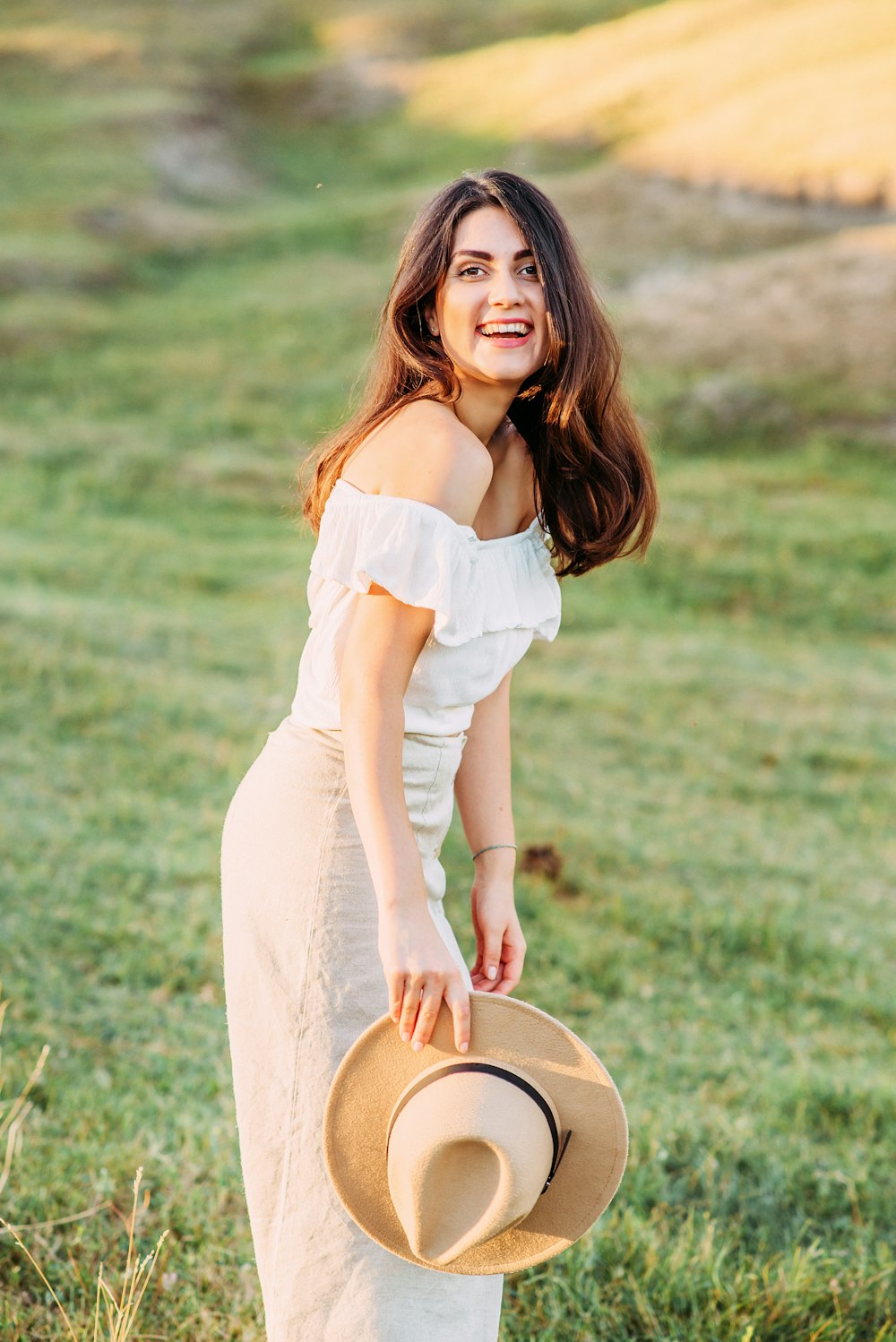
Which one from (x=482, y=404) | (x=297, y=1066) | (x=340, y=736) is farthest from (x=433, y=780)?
(x=482, y=404)

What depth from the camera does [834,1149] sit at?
11.8 feet

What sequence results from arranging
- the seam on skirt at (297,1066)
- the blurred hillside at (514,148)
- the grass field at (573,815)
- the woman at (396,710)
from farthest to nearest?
the blurred hillside at (514,148)
the grass field at (573,815)
the seam on skirt at (297,1066)
the woman at (396,710)

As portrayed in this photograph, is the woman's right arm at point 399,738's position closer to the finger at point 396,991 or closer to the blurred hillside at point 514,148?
the finger at point 396,991

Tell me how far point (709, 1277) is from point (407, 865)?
1.61 m

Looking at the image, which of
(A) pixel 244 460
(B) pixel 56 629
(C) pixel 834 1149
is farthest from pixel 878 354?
(C) pixel 834 1149

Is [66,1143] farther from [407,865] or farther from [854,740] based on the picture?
[854,740]

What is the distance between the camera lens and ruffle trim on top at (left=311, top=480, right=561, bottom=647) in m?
1.78

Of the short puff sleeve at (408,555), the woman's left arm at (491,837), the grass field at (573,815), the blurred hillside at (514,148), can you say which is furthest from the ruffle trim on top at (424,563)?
the blurred hillside at (514,148)

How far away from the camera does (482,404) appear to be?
80.6 inches

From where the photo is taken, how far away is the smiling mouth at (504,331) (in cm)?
198

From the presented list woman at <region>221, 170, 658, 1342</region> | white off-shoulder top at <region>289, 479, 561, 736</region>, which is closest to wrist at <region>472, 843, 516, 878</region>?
woman at <region>221, 170, 658, 1342</region>

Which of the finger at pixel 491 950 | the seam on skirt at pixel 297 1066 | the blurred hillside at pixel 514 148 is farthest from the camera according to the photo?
the blurred hillside at pixel 514 148

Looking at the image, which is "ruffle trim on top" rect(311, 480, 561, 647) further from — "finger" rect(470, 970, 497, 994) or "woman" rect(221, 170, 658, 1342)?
"finger" rect(470, 970, 497, 994)

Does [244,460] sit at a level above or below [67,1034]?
above
